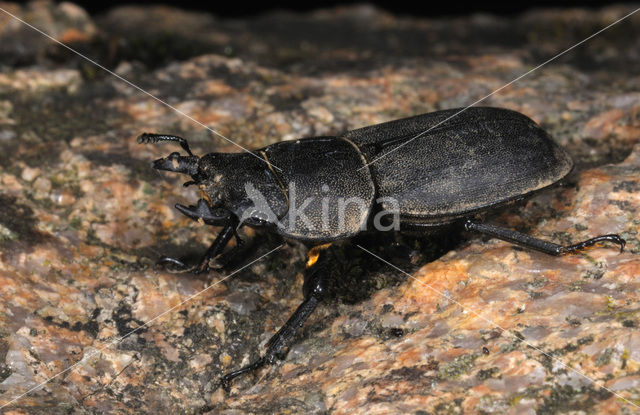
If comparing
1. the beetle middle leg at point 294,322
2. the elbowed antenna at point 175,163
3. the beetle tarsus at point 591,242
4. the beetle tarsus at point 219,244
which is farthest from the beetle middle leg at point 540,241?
the elbowed antenna at point 175,163

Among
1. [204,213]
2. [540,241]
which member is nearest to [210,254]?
[204,213]

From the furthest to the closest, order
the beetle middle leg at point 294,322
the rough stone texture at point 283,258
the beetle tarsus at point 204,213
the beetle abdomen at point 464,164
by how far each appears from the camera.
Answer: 1. the beetle abdomen at point 464,164
2. the beetle tarsus at point 204,213
3. the beetle middle leg at point 294,322
4. the rough stone texture at point 283,258

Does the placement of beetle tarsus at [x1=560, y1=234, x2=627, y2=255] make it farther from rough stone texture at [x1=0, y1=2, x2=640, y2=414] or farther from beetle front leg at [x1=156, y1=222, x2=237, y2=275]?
beetle front leg at [x1=156, y1=222, x2=237, y2=275]

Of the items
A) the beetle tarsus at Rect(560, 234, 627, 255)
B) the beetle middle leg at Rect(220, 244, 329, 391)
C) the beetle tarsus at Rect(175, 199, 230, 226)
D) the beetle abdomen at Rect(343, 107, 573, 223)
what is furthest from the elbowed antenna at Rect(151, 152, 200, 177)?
the beetle tarsus at Rect(560, 234, 627, 255)

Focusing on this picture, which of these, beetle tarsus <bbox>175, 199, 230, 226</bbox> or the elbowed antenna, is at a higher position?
the elbowed antenna

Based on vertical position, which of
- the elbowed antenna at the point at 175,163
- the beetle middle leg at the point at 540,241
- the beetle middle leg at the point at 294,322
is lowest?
the beetle middle leg at the point at 294,322

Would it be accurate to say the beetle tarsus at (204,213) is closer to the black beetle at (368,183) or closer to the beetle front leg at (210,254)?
the black beetle at (368,183)

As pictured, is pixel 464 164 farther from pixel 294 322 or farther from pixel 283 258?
pixel 294 322
